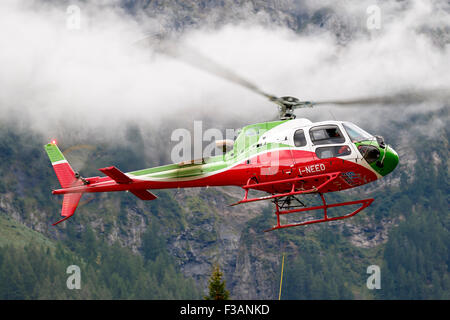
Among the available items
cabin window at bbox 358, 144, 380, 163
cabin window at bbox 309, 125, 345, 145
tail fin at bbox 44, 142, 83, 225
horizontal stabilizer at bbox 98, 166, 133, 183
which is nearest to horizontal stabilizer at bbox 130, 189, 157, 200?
horizontal stabilizer at bbox 98, 166, 133, 183

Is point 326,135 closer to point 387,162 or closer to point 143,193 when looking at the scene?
point 387,162

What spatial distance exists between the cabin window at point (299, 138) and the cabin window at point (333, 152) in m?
1.01

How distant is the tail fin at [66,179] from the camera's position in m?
42.2

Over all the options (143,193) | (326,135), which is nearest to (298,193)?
(326,135)

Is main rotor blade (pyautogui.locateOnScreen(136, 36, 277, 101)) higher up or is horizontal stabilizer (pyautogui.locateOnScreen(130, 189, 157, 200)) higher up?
main rotor blade (pyautogui.locateOnScreen(136, 36, 277, 101))

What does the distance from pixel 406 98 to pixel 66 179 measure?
20369 millimetres

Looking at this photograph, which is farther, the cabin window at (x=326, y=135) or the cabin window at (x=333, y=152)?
the cabin window at (x=326, y=135)

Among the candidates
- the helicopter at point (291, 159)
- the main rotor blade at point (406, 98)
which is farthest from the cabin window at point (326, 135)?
the main rotor blade at point (406, 98)

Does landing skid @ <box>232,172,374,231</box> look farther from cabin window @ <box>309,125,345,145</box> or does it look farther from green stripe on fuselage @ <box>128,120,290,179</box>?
green stripe on fuselage @ <box>128,120,290,179</box>

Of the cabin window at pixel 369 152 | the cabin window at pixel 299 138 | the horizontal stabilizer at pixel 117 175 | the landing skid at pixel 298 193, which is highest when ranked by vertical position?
the cabin window at pixel 299 138

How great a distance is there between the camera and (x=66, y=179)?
43062 mm

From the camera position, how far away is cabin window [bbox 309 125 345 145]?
115 feet

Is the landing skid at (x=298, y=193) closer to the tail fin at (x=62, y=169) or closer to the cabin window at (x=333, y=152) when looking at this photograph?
the cabin window at (x=333, y=152)

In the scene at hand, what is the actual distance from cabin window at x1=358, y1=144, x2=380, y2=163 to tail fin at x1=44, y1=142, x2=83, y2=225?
1661 centimetres
